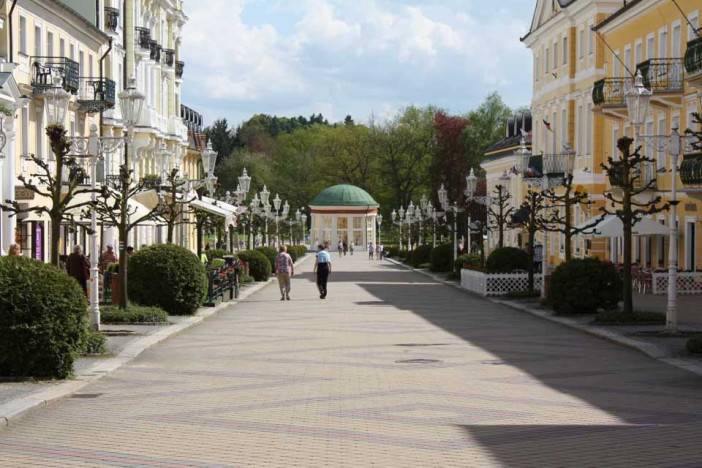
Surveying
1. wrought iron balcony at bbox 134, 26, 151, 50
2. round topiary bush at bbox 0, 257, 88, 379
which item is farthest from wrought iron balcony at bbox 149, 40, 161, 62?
round topiary bush at bbox 0, 257, 88, 379

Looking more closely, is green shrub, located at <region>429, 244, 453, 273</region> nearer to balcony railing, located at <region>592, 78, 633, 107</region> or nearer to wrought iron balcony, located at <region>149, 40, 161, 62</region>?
balcony railing, located at <region>592, 78, 633, 107</region>

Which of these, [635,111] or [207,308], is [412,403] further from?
[207,308]

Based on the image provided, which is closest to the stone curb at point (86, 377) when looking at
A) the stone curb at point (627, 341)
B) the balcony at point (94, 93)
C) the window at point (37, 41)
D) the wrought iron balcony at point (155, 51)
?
the stone curb at point (627, 341)

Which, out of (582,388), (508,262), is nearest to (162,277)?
(582,388)

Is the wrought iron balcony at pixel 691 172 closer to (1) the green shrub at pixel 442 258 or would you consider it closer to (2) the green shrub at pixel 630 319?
(2) the green shrub at pixel 630 319

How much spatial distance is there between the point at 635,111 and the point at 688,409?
10301 millimetres

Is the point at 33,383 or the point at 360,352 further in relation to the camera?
the point at 360,352

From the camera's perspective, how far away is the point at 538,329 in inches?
940

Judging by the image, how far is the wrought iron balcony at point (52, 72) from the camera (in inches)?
1492

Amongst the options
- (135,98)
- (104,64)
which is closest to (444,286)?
(104,64)

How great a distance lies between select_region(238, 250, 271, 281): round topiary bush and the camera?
47219 millimetres

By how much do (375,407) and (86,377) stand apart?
4097 millimetres

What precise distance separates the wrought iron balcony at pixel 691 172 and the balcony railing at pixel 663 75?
17.9 ft

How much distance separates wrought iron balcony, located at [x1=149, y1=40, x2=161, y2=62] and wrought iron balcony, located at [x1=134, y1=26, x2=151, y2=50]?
1064 mm
